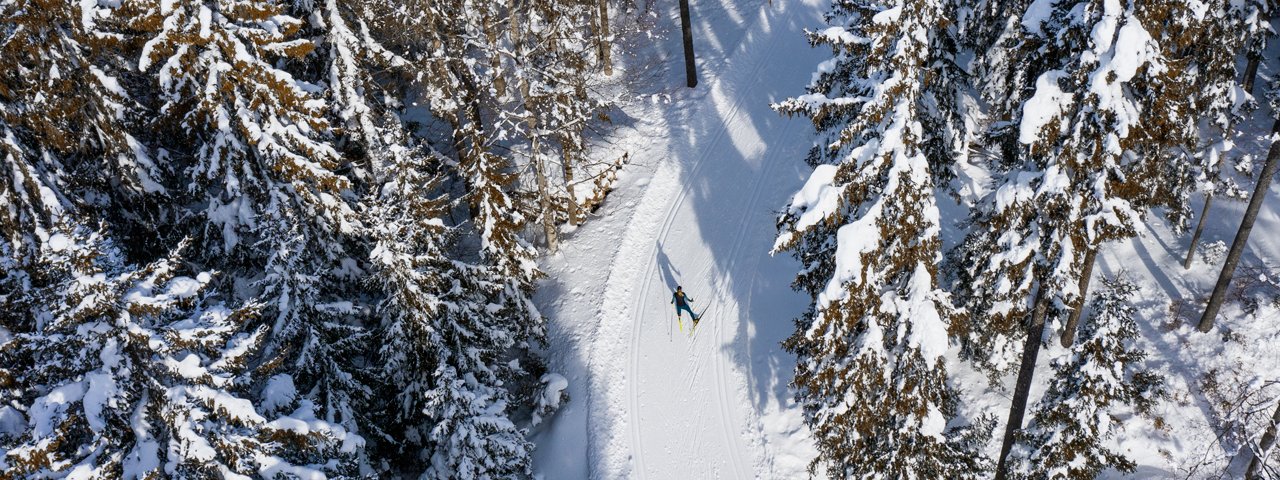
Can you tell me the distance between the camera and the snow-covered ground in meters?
18.6

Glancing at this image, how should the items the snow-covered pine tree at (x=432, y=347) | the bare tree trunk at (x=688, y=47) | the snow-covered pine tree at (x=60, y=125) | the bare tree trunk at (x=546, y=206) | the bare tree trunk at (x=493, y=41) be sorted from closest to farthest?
the snow-covered pine tree at (x=432, y=347) < the snow-covered pine tree at (x=60, y=125) < the bare tree trunk at (x=493, y=41) < the bare tree trunk at (x=546, y=206) < the bare tree trunk at (x=688, y=47)

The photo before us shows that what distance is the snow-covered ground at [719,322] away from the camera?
1856cm

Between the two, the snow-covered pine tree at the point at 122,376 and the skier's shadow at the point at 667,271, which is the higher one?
the snow-covered pine tree at the point at 122,376

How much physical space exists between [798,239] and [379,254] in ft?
28.0

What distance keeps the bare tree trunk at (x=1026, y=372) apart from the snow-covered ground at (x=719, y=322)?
135 inches

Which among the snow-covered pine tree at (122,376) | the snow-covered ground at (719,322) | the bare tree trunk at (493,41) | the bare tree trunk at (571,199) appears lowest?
the snow-covered ground at (719,322)

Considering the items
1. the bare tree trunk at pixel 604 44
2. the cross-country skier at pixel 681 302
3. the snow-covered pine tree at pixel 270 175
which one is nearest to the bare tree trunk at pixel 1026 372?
the cross-country skier at pixel 681 302

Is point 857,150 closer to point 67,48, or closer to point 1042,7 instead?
point 1042,7

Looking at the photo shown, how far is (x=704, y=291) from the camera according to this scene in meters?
23.5

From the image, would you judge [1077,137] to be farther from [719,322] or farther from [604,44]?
[604,44]

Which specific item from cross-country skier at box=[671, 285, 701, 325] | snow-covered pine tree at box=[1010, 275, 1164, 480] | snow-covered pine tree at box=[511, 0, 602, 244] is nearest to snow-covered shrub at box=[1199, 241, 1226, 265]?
snow-covered pine tree at box=[1010, 275, 1164, 480]

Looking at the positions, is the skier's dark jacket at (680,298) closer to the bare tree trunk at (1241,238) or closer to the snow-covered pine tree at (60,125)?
the bare tree trunk at (1241,238)

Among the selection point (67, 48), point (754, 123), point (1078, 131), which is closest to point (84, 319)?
point (67, 48)

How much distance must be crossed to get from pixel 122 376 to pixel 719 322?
16026 millimetres
